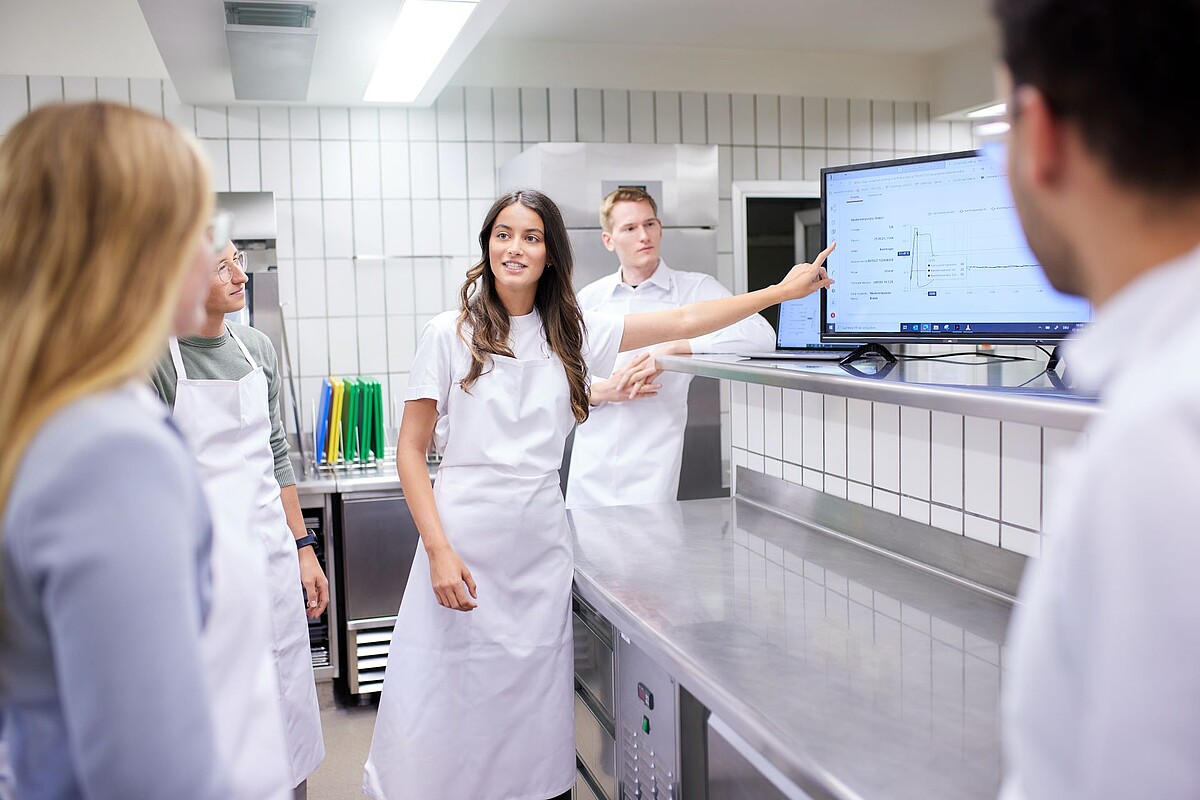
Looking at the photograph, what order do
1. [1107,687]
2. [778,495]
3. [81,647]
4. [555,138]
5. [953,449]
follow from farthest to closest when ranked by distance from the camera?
1. [555,138]
2. [778,495]
3. [953,449]
4. [81,647]
5. [1107,687]

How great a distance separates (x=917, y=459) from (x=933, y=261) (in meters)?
0.45

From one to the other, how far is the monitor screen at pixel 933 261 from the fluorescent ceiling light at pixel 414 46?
1374 mm

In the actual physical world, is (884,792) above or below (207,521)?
below

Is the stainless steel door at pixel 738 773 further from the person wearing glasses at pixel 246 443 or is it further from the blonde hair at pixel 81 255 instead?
the person wearing glasses at pixel 246 443

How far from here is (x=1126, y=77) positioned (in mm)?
528

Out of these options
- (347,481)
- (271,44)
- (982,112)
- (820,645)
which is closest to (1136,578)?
(820,645)

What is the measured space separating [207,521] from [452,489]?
49.5 inches

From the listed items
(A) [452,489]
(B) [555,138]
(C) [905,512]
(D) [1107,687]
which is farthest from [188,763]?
(B) [555,138]

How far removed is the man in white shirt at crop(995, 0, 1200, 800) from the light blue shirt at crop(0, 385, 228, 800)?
0.53 m

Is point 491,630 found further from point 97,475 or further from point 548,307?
point 97,475

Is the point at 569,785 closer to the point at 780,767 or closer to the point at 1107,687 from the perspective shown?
the point at 780,767

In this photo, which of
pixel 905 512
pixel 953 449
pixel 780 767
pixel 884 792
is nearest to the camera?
pixel 884 792

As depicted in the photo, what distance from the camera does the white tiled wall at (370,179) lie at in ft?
12.9

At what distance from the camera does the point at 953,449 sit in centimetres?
173
